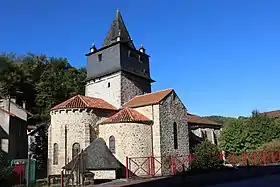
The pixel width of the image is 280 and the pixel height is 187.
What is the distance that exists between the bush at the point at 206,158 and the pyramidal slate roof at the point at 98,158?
5346 mm

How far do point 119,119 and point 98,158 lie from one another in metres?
3.61

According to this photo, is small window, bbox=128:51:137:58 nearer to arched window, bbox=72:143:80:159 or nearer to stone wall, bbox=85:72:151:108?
stone wall, bbox=85:72:151:108

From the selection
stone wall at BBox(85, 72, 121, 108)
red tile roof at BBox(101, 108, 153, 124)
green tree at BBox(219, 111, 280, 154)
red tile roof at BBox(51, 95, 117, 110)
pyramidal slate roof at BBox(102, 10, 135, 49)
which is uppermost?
pyramidal slate roof at BBox(102, 10, 135, 49)

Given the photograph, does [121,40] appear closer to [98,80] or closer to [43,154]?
[98,80]

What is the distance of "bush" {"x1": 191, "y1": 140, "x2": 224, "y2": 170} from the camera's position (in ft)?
67.9

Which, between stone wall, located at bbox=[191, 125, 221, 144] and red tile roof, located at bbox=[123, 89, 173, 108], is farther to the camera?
stone wall, located at bbox=[191, 125, 221, 144]

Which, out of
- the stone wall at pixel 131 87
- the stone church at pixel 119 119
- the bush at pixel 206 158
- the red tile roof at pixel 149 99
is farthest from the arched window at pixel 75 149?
the bush at pixel 206 158

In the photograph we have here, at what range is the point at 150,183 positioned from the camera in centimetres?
1523

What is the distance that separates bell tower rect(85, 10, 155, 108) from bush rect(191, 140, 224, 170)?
9.47 m

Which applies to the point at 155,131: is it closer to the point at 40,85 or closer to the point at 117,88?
the point at 117,88

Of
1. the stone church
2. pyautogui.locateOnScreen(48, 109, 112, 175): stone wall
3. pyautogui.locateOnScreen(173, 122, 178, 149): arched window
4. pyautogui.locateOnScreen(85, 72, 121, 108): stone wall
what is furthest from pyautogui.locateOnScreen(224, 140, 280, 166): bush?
pyautogui.locateOnScreen(48, 109, 112, 175): stone wall

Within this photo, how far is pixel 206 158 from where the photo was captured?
68.1ft

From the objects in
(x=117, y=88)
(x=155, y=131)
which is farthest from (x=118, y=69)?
(x=155, y=131)

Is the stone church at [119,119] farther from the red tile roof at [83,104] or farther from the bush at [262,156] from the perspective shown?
the bush at [262,156]
